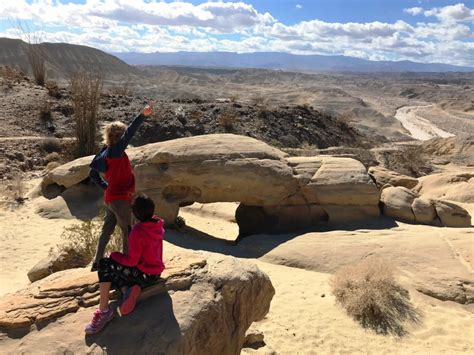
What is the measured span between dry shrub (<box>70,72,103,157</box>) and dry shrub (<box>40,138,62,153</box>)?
1.66 m

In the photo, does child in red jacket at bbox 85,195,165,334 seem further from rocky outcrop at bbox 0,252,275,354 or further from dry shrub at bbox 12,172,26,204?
dry shrub at bbox 12,172,26,204

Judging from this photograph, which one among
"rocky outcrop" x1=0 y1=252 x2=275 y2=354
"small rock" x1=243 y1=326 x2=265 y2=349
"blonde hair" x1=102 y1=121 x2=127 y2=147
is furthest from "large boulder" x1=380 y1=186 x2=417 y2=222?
"blonde hair" x1=102 y1=121 x2=127 y2=147

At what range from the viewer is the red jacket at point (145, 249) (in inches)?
174

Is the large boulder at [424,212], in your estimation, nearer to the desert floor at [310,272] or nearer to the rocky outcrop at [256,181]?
the desert floor at [310,272]

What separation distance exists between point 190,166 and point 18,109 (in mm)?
12319

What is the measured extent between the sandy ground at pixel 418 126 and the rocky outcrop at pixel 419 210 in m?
34.9

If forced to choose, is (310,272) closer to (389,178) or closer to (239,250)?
(239,250)

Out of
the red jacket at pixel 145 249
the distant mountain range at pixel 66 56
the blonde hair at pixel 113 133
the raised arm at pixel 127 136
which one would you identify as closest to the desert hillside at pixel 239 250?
the red jacket at pixel 145 249

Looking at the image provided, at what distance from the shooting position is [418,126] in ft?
180

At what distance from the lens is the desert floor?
6.59 meters

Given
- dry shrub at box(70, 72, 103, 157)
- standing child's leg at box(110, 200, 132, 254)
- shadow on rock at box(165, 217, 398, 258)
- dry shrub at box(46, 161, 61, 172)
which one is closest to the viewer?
standing child's leg at box(110, 200, 132, 254)

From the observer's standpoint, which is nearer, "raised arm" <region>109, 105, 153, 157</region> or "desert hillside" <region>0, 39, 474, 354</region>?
"desert hillside" <region>0, 39, 474, 354</region>

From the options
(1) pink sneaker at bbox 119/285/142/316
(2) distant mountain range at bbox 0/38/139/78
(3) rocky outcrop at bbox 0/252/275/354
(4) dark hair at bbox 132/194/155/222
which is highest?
(4) dark hair at bbox 132/194/155/222

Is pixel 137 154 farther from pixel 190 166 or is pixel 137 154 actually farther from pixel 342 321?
pixel 342 321
